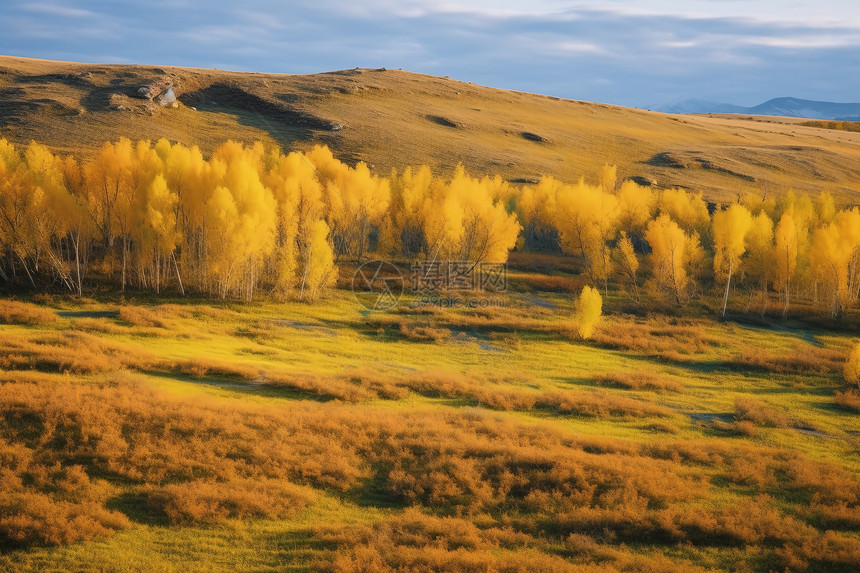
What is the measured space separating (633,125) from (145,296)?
430 ft

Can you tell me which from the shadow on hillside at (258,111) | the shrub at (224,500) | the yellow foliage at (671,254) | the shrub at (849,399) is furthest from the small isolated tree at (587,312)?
the shadow on hillside at (258,111)

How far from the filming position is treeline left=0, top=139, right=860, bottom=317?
48.4 meters

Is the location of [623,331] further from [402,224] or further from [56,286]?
[56,286]

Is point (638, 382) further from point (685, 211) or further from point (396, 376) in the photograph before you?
point (685, 211)

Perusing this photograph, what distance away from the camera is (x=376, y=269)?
67.4 metres

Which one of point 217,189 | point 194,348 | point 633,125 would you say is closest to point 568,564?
point 194,348

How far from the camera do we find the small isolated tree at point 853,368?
3791 centimetres

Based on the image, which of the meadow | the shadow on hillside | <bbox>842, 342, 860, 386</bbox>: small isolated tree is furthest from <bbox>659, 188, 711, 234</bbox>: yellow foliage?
the shadow on hillside

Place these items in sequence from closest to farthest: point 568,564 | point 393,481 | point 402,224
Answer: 1. point 568,564
2. point 393,481
3. point 402,224

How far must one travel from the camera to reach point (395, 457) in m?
22.9
